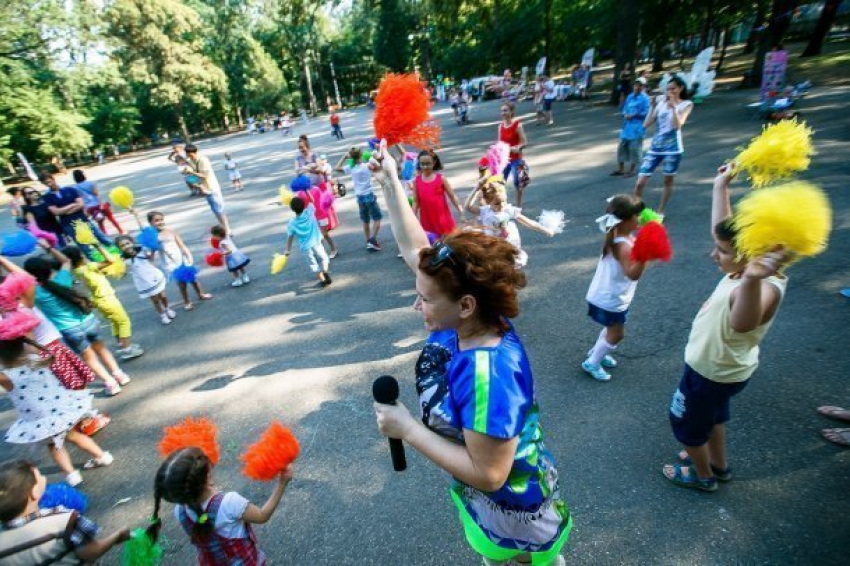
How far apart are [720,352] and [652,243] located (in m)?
1.08

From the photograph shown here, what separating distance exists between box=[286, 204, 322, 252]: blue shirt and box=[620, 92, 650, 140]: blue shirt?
684 centimetres

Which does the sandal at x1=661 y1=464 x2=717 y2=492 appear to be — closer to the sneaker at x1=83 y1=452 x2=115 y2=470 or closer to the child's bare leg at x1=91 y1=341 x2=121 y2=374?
the sneaker at x1=83 y1=452 x2=115 y2=470

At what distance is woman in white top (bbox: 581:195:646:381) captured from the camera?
3379 millimetres

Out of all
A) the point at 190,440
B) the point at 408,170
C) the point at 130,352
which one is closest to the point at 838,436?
the point at 190,440

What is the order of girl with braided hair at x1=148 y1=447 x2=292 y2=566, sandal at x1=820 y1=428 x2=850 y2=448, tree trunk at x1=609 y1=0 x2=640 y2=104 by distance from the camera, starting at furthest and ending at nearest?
tree trunk at x1=609 y1=0 x2=640 y2=104 → sandal at x1=820 y1=428 x2=850 y2=448 → girl with braided hair at x1=148 y1=447 x2=292 y2=566

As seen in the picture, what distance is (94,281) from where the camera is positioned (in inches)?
200

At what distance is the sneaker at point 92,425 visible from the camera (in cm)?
424

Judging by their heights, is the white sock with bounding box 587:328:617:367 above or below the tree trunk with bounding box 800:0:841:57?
below

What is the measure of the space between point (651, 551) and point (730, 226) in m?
1.94

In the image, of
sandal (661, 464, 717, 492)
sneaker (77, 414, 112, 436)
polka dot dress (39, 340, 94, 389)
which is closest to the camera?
sandal (661, 464, 717, 492)

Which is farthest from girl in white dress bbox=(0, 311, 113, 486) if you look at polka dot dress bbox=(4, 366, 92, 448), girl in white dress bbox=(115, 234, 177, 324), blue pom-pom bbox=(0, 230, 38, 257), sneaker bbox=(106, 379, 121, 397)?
blue pom-pom bbox=(0, 230, 38, 257)

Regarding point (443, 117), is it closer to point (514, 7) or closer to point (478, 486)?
point (514, 7)

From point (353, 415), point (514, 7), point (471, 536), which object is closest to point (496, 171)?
point (353, 415)

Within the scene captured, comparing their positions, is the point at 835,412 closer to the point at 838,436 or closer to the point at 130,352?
the point at 838,436
